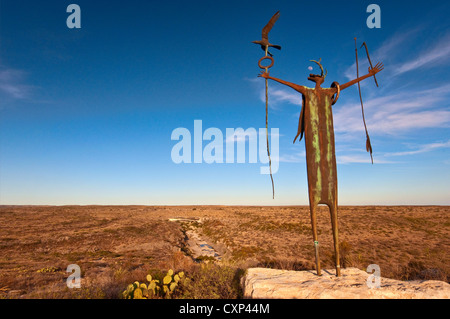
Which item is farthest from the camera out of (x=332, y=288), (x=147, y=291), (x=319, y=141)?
(x=319, y=141)

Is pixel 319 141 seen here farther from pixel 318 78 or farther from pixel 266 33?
pixel 266 33

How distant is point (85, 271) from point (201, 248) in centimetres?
951

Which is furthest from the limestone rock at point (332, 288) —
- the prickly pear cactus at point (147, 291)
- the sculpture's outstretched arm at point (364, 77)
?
the sculpture's outstretched arm at point (364, 77)

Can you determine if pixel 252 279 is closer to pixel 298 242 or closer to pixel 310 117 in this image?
pixel 310 117

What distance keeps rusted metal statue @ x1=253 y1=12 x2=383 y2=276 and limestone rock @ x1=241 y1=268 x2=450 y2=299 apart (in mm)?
469

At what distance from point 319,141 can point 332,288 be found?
2884 millimetres

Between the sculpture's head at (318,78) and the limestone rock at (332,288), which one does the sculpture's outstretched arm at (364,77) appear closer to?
the sculpture's head at (318,78)

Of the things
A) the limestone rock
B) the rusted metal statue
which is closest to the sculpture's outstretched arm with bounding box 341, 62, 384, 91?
the rusted metal statue

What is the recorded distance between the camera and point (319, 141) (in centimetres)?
508

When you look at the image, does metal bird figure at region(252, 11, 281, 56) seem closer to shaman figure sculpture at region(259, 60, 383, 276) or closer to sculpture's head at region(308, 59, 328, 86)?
shaman figure sculpture at region(259, 60, 383, 276)

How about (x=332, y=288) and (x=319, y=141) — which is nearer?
(x=332, y=288)

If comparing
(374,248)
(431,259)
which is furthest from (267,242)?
(431,259)

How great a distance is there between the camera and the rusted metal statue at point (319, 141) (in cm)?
497

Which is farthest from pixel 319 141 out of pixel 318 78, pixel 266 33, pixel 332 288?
pixel 332 288
